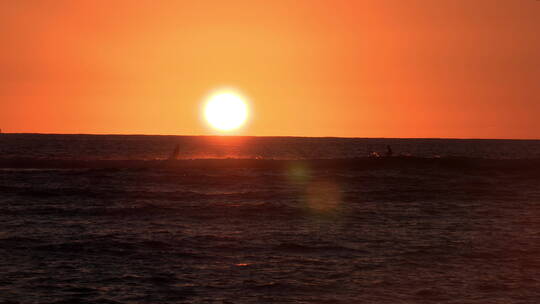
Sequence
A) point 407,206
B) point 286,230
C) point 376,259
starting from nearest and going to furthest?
point 376,259 → point 286,230 → point 407,206

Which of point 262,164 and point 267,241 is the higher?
point 262,164

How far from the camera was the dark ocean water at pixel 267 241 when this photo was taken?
56.9ft

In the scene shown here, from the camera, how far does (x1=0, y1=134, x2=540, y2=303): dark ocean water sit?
1734 centimetres

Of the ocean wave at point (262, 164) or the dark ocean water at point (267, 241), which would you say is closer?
the dark ocean water at point (267, 241)

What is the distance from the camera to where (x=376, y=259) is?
21.3m

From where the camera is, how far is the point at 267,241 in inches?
973

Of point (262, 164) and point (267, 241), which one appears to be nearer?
point (267, 241)

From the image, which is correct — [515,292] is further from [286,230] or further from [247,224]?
[247,224]

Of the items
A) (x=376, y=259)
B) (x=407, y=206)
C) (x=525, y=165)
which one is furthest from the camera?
(x=525, y=165)

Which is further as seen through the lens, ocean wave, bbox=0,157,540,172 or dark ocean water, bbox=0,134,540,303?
ocean wave, bbox=0,157,540,172

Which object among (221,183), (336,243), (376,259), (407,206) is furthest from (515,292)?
(221,183)

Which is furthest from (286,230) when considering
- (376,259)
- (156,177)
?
(156,177)

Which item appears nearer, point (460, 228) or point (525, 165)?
point (460, 228)

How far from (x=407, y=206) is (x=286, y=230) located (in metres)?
11.6
